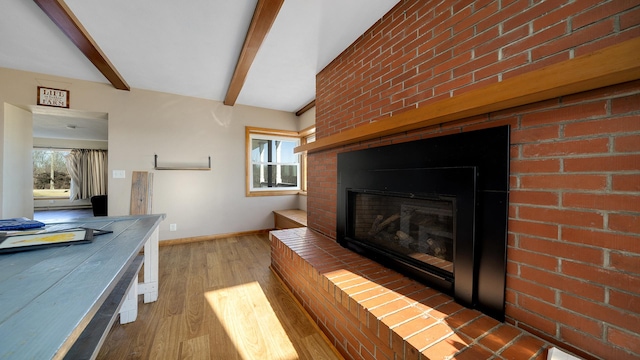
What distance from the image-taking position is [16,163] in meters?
2.81

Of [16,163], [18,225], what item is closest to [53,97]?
[16,163]

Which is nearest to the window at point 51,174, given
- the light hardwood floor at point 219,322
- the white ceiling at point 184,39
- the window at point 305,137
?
the white ceiling at point 184,39

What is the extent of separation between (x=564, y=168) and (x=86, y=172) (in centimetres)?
1023

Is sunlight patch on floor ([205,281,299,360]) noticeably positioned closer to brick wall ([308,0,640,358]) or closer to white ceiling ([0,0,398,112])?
brick wall ([308,0,640,358])

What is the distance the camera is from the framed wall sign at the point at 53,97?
2619mm

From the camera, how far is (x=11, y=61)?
7.76ft

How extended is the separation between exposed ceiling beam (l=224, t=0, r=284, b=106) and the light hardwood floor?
2.18 metres

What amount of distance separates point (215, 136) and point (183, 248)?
174cm

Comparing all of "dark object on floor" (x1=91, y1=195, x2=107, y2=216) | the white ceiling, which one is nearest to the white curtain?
"dark object on floor" (x1=91, y1=195, x2=107, y2=216)

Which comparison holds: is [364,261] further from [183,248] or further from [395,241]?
[183,248]

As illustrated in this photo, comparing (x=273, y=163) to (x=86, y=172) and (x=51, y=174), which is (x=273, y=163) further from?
(x=51, y=174)

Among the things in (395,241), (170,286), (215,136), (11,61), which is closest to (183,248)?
(170,286)

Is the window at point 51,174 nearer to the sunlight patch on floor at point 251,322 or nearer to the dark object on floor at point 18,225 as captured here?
the dark object on floor at point 18,225

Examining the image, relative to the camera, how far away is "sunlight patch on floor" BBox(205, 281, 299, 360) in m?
1.32
